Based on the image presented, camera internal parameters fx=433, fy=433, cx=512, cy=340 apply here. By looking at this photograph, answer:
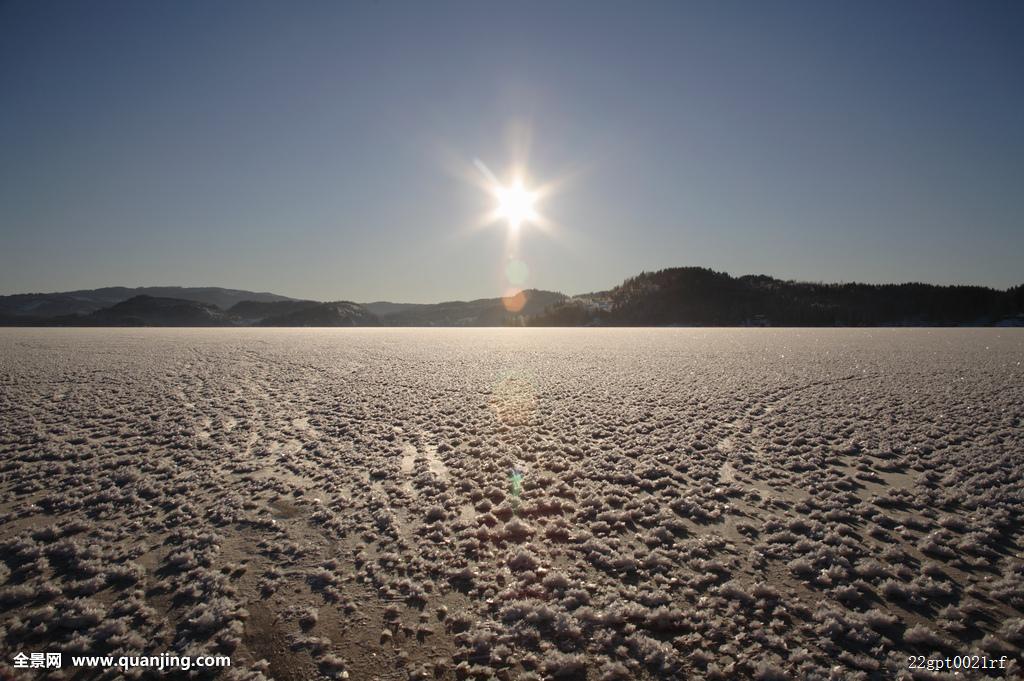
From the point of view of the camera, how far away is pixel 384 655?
3473mm

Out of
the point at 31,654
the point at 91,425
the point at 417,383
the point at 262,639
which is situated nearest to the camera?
the point at 31,654

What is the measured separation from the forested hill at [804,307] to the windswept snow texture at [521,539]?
516 feet

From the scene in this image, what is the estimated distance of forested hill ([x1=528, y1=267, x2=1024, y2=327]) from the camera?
13288 cm

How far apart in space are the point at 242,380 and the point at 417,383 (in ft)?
23.6

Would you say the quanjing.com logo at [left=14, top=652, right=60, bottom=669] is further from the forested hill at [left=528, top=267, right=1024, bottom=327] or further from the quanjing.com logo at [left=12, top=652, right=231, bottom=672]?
the forested hill at [left=528, top=267, right=1024, bottom=327]

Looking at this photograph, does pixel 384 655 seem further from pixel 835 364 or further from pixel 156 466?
pixel 835 364

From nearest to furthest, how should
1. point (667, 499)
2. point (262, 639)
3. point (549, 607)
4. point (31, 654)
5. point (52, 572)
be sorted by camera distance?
point (31, 654) → point (262, 639) → point (549, 607) → point (52, 572) → point (667, 499)

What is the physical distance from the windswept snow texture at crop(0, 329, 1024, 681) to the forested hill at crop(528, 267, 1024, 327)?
157270 mm

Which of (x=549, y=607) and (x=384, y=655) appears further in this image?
(x=549, y=607)

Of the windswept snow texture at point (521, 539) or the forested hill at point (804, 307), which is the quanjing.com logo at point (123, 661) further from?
the forested hill at point (804, 307)

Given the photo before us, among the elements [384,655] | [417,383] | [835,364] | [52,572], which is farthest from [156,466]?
[835,364]

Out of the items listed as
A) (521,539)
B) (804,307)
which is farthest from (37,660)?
(804,307)

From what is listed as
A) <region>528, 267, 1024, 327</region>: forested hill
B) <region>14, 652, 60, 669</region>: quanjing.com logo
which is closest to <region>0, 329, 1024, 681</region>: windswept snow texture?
<region>14, 652, 60, 669</region>: quanjing.com logo

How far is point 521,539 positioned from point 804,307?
178494 millimetres
